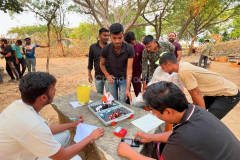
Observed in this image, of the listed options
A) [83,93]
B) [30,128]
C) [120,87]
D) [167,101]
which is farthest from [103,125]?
[120,87]

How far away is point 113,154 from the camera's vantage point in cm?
120

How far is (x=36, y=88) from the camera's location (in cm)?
109

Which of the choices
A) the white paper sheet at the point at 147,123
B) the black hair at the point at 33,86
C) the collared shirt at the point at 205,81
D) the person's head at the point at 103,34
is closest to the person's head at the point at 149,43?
the person's head at the point at 103,34

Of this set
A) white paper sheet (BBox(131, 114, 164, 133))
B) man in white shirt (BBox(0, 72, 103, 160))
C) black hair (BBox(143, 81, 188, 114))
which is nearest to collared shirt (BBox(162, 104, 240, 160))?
black hair (BBox(143, 81, 188, 114))

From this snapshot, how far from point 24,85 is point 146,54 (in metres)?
2.21

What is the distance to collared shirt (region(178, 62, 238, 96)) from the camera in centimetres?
175

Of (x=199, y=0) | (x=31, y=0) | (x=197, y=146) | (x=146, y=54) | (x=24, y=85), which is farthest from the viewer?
(x=31, y=0)

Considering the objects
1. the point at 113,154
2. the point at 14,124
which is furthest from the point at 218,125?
the point at 14,124

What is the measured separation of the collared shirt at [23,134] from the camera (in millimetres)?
986

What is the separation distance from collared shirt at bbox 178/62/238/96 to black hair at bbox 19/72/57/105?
4.99 ft

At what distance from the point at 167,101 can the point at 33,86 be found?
0.99 meters

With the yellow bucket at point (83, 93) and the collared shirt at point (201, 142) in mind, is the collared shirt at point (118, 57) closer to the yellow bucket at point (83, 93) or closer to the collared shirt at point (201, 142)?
the yellow bucket at point (83, 93)

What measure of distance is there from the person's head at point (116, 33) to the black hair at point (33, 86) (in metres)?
1.21

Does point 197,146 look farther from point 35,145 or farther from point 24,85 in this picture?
point 24,85
